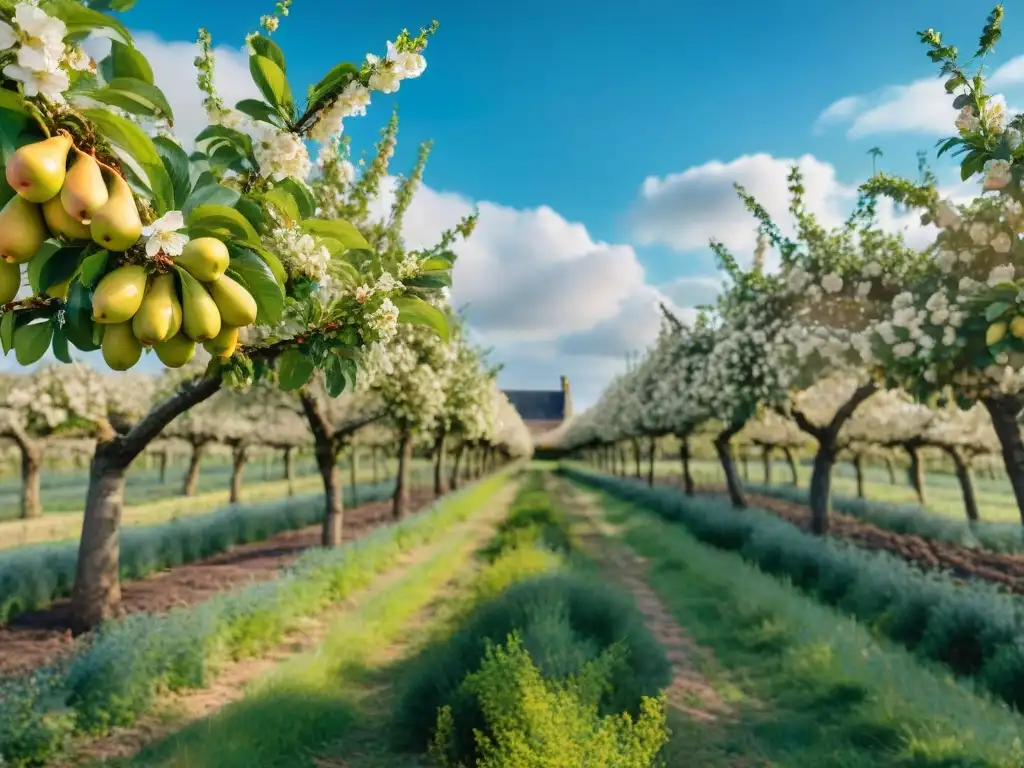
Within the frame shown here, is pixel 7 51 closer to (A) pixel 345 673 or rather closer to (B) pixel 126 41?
(B) pixel 126 41

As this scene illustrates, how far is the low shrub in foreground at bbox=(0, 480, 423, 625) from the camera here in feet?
37.1

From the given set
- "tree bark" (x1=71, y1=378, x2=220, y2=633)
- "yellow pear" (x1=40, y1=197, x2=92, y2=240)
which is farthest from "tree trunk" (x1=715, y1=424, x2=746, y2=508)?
"yellow pear" (x1=40, y1=197, x2=92, y2=240)

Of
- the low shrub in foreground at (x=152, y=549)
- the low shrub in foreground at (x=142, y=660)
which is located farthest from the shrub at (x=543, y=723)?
the low shrub in foreground at (x=152, y=549)

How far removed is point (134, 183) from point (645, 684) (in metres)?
6.98

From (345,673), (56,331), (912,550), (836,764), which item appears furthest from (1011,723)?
(912,550)

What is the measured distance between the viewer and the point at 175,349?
2.06m

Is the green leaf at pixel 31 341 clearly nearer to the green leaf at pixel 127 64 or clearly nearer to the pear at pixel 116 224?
the pear at pixel 116 224

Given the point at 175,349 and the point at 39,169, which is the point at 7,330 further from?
the point at 39,169

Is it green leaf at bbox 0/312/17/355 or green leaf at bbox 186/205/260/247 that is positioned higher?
green leaf at bbox 186/205/260/247

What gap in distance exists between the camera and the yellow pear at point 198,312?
1.95 metres

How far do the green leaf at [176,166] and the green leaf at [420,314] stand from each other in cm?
122

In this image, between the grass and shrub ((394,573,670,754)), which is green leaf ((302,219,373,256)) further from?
the grass

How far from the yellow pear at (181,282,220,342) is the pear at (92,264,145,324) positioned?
12 cm

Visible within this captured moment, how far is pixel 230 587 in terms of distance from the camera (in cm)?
1304
